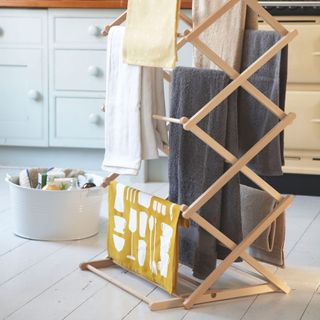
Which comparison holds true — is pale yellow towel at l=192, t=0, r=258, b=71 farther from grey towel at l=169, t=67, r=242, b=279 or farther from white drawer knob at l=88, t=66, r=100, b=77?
white drawer knob at l=88, t=66, r=100, b=77

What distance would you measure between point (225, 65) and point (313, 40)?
1412 mm

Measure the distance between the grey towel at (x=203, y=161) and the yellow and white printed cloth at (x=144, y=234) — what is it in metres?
0.09

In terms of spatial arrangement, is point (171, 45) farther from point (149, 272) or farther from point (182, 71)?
point (149, 272)

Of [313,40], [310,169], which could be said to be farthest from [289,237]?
[313,40]

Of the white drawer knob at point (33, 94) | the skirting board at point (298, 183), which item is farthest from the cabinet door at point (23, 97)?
the skirting board at point (298, 183)

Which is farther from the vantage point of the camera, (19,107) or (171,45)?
(19,107)

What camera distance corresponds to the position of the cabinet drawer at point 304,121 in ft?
10.7

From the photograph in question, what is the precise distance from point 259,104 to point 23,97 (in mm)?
1952

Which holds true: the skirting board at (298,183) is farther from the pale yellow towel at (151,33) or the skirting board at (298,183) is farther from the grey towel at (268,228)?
the pale yellow towel at (151,33)

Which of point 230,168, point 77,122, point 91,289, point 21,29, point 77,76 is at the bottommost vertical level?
point 91,289

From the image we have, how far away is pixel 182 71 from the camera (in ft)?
6.56

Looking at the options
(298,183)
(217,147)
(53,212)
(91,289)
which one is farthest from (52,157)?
(217,147)

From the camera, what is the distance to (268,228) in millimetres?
2096

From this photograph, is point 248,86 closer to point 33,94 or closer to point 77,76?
point 77,76
